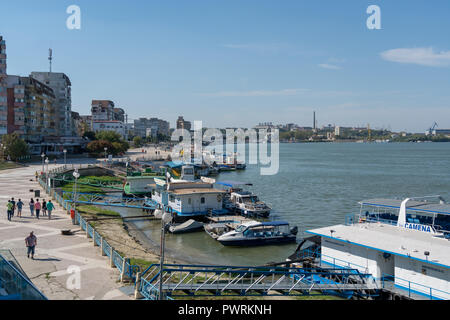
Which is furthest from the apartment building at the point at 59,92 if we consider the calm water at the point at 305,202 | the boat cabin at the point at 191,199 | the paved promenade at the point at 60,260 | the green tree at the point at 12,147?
the paved promenade at the point at 60,260

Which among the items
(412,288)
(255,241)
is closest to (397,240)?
(412,288)

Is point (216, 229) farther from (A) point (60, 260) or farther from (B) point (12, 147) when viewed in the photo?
(B) point (12, 147)

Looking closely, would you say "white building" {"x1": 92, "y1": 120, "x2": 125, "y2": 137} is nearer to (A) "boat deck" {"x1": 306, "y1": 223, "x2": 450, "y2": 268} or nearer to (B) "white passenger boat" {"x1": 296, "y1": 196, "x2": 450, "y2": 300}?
(B) "white passenger boat" {"x1": 296, "y1": 196, "x2": 450, "y2": 300}

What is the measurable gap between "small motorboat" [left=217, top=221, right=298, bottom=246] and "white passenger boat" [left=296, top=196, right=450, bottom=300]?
5.62m

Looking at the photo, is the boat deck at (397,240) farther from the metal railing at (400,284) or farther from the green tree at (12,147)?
the green tree at (12,147)

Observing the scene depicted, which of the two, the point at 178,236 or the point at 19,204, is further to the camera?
the point at 178,236

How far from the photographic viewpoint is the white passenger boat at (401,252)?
14086mm

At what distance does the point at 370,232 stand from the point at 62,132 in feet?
329

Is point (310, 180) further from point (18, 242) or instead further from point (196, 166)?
point (18, 242)

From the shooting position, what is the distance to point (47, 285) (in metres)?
14.0

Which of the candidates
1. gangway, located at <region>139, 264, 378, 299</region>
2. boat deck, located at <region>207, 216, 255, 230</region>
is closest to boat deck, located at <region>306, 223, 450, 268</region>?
gangway, located at <region>139, 264, 378, 299</region>

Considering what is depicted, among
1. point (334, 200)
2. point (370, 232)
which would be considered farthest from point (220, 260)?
point (334, 200)

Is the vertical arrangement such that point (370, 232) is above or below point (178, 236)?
above

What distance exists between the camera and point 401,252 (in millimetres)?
14648
